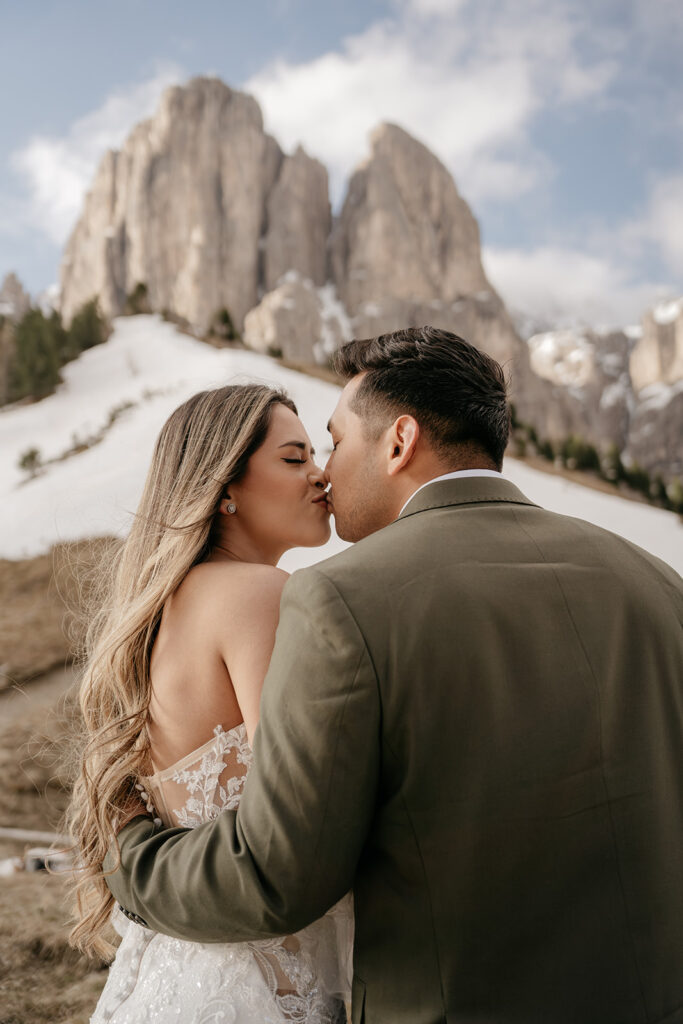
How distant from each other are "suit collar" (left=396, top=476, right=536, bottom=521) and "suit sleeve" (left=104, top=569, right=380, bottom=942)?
0.38 m

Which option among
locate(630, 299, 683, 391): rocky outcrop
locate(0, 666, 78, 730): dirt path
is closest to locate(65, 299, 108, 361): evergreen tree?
locate(0, 666, 78, 730): dirt path

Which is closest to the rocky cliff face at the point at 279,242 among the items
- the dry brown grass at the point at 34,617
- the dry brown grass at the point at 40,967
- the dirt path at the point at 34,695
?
the dry brown grass at the point at 34,617

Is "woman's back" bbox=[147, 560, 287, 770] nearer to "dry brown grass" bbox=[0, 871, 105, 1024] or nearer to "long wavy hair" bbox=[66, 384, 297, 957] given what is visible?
"long wavy hair" bbox=[66, 384, 297, 957]

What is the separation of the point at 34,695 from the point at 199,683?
5.81 m

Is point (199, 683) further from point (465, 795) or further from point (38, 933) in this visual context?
point (38, 933)

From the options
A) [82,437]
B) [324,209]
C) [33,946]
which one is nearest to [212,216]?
[324,209]

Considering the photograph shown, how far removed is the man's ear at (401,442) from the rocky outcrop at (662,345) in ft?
360

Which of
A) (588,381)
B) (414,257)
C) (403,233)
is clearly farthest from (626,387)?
(403,233)

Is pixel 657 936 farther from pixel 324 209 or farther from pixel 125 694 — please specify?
pixel 324 209

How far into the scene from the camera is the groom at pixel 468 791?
1.28 m

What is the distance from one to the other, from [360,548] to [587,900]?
2.53 feet

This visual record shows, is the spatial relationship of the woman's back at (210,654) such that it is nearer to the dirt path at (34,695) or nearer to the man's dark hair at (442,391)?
the man's dark hair at (442,391)

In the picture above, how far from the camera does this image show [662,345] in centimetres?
10312

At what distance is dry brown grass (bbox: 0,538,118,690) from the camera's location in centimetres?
732
